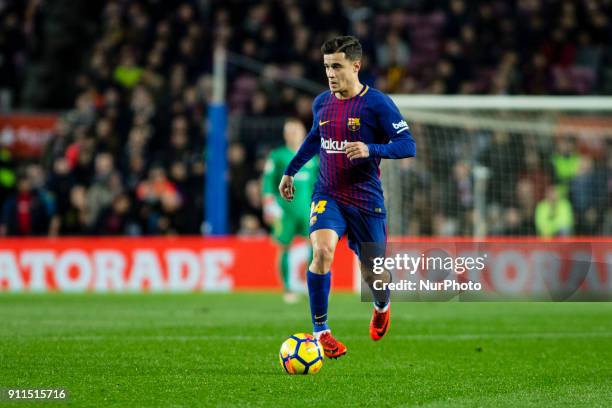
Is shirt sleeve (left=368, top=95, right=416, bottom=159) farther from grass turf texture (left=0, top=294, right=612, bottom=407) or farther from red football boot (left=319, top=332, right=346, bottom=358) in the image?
grass turf texture (left=0, top=294, right=612, bottom=407)

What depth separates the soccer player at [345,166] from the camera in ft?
25.0

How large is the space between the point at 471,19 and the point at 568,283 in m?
7.30

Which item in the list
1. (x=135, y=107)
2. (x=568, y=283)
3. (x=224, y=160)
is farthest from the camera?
(x=135, y=107)

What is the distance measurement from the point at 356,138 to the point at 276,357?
1573 millimetres

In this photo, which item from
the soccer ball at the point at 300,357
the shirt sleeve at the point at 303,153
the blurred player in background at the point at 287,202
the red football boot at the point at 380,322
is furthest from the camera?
the blurred player in background at the point at 287,202

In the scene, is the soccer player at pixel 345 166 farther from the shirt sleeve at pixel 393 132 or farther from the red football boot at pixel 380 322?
the red football boot at pixel 380 322

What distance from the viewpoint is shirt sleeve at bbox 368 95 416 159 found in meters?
7.51

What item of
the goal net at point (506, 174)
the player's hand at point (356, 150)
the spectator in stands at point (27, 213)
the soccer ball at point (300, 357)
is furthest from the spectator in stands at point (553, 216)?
the soccer ball at point (300, 357)

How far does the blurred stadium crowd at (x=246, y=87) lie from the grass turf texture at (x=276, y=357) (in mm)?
4668

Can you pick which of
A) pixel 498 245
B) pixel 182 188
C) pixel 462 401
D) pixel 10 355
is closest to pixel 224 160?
pixel 182 188

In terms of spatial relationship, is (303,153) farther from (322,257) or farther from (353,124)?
(322,257)

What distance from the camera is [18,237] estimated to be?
17750mm

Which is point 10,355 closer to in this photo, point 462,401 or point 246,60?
point 462,401

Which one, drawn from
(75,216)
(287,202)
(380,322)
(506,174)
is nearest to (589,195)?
(506,174)
